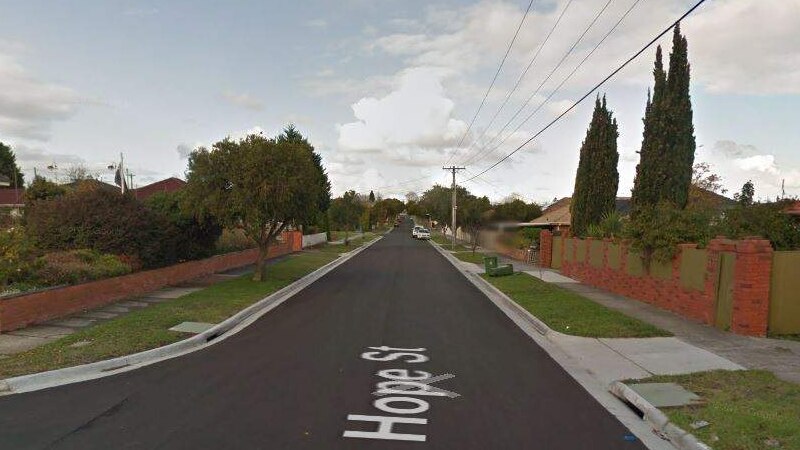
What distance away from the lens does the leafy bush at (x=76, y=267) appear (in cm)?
→ 1287

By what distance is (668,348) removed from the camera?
10094 mm

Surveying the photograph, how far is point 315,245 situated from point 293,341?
4008cm

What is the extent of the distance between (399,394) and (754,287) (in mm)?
7774

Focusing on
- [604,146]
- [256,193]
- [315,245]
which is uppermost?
[604,146]

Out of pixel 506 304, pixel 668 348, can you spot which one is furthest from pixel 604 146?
pixel 668 348

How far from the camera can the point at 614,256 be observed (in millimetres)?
18672

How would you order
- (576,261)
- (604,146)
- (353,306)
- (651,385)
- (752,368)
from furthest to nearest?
(604,146) → (576,261) → (353,306) → (752,368) → (651,385)

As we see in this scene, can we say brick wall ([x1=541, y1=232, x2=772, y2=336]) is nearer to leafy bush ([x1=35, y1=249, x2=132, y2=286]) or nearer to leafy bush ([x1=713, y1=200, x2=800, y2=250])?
leafy bush ([x1=713, y1=200, x2=800, y2=250])

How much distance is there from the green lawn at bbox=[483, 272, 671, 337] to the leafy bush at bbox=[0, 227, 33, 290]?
11444 mm

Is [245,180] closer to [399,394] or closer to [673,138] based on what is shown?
[399,394]

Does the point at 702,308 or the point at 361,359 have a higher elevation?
the point at 702,308

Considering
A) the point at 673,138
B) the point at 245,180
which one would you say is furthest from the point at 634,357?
the point at 245,180

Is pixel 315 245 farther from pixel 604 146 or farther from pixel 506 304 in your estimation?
pixel 506 304

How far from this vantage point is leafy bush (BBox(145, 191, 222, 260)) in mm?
19469
